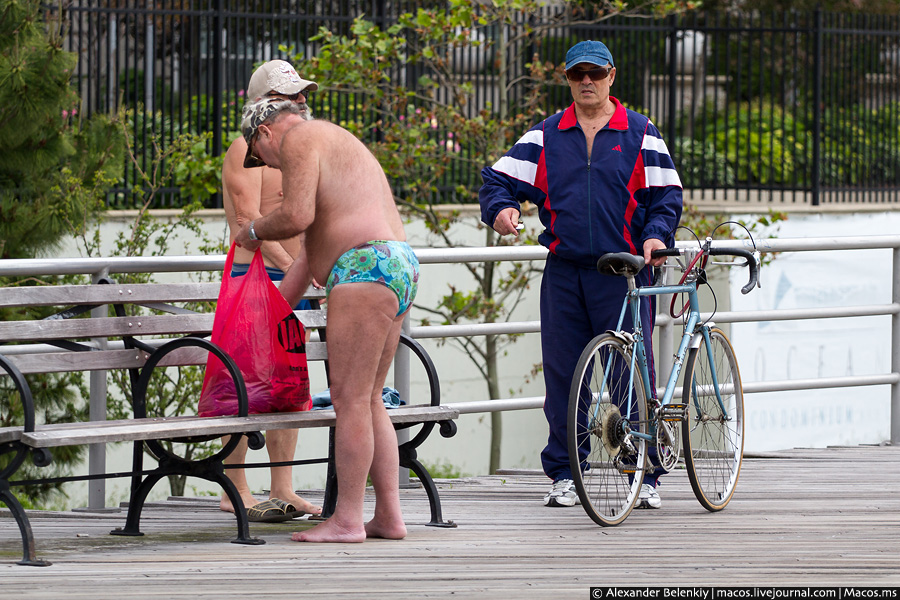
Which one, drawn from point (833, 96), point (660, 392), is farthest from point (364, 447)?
point (833, 96)

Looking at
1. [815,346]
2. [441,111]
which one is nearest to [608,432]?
[441,111]

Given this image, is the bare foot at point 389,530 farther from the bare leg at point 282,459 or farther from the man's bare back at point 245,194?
the man's bare back at point 245,194

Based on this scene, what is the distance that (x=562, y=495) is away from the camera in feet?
18.7

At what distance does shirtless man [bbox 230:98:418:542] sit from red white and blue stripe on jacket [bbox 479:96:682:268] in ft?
3.25

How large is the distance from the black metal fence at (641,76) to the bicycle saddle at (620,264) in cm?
673

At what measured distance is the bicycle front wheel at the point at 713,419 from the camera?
552 cm

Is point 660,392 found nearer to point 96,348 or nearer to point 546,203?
point 546,203

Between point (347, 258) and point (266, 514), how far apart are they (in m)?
1.21

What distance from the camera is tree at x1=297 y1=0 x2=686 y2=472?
37.3ft

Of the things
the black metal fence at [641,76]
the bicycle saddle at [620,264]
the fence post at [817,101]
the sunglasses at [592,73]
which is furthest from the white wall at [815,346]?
the bicycle saddle at [620,264]

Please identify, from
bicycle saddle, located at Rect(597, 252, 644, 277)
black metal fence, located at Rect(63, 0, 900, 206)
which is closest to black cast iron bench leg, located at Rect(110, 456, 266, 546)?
bicycle saddle, located at Rect(597, 252, 644, 277)

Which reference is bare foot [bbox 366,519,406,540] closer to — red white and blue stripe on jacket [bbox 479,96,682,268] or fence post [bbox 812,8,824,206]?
red white and blue stripe on jacket [bbox 479,96,682,268]

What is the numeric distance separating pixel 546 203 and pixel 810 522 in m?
1.58

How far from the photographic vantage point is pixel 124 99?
12.3 m
